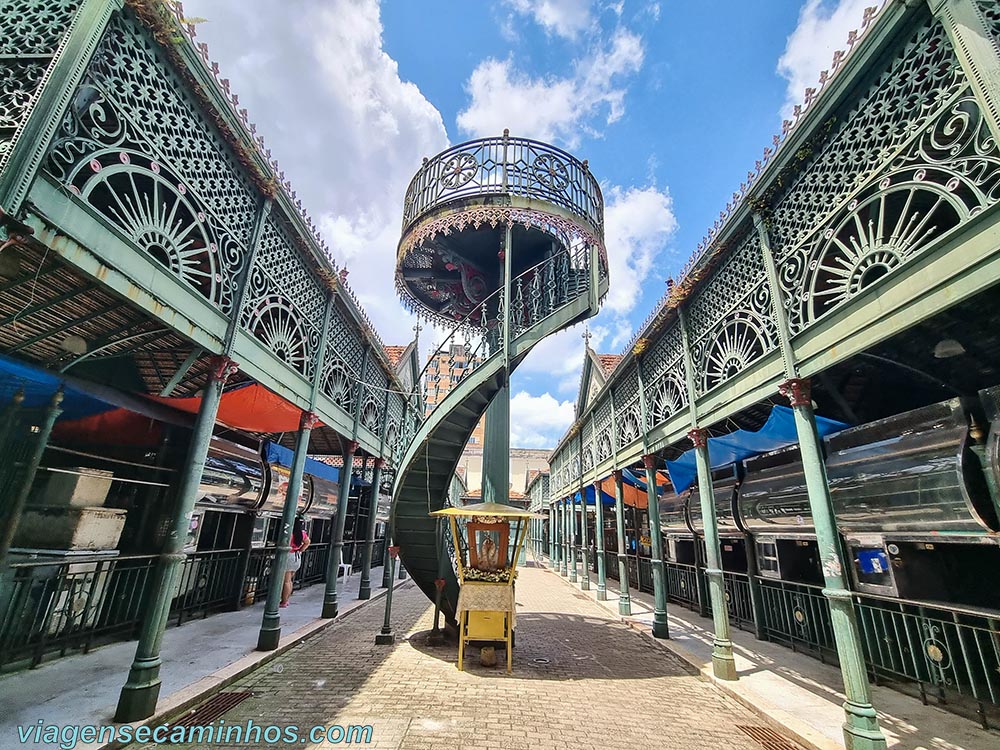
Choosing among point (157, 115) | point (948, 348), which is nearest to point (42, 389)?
point (157, 115)

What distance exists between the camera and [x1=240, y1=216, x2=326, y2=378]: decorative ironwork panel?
5.82 metres

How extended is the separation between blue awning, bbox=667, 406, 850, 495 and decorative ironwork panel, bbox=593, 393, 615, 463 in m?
2.44

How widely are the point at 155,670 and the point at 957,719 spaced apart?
27.3 feet

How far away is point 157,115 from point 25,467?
4919 millimetres

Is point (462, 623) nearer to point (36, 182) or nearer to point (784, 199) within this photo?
point (36, 182)

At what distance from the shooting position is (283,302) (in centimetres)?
645

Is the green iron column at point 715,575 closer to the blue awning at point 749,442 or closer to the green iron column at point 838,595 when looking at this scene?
the blue awning at point 749,442

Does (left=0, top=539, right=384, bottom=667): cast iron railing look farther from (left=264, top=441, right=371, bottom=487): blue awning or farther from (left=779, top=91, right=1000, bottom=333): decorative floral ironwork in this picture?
(left=779, top=91, right=1000, bottom=333): decorative floral ironwork

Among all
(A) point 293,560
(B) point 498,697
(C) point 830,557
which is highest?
(C) point 830,557

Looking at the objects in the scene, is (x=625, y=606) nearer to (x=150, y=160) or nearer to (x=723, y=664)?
(x=723, y=664)

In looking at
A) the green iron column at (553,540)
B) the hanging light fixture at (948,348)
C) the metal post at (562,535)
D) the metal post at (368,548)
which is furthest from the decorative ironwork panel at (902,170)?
the green iron column at (553,540)

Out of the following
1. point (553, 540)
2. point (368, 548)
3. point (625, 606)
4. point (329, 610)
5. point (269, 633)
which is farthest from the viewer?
point (553, 540)

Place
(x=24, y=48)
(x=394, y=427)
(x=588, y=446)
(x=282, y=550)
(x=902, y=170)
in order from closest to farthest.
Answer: (x=24, y=48), (x=902, y=170), (x=282, y=550), (x=394, y=427), (x=588, y=446)

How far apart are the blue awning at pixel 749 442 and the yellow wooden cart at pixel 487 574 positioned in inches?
144
